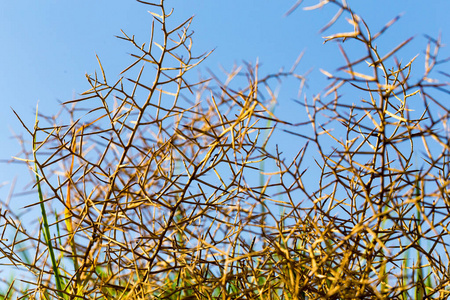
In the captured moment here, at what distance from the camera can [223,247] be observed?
1.13m

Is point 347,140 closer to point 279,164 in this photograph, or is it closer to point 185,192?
point 279,164

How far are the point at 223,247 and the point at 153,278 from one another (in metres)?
0.20

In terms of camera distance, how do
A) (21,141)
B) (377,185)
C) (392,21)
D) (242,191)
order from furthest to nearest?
(21,141) < (242,191) < (377,185) < (392,21)

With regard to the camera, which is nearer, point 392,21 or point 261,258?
point 392,21


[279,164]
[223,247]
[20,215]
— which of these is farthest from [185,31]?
[20,215]

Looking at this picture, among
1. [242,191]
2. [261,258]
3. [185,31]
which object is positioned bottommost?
[261,258]

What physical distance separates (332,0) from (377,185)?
0.34 meters

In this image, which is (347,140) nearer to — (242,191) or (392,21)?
(242,191)

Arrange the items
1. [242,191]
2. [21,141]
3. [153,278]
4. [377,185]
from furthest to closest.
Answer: [21,141] → [153,278] → [242,191] → [377,185]

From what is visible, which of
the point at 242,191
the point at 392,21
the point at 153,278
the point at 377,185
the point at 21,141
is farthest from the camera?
the point at 21,141

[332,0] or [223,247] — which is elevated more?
[332,0]

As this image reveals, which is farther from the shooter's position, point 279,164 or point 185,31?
point 185,31

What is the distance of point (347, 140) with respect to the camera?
1045 mm

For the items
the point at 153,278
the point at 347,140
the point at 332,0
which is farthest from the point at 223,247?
the point at 332,0
